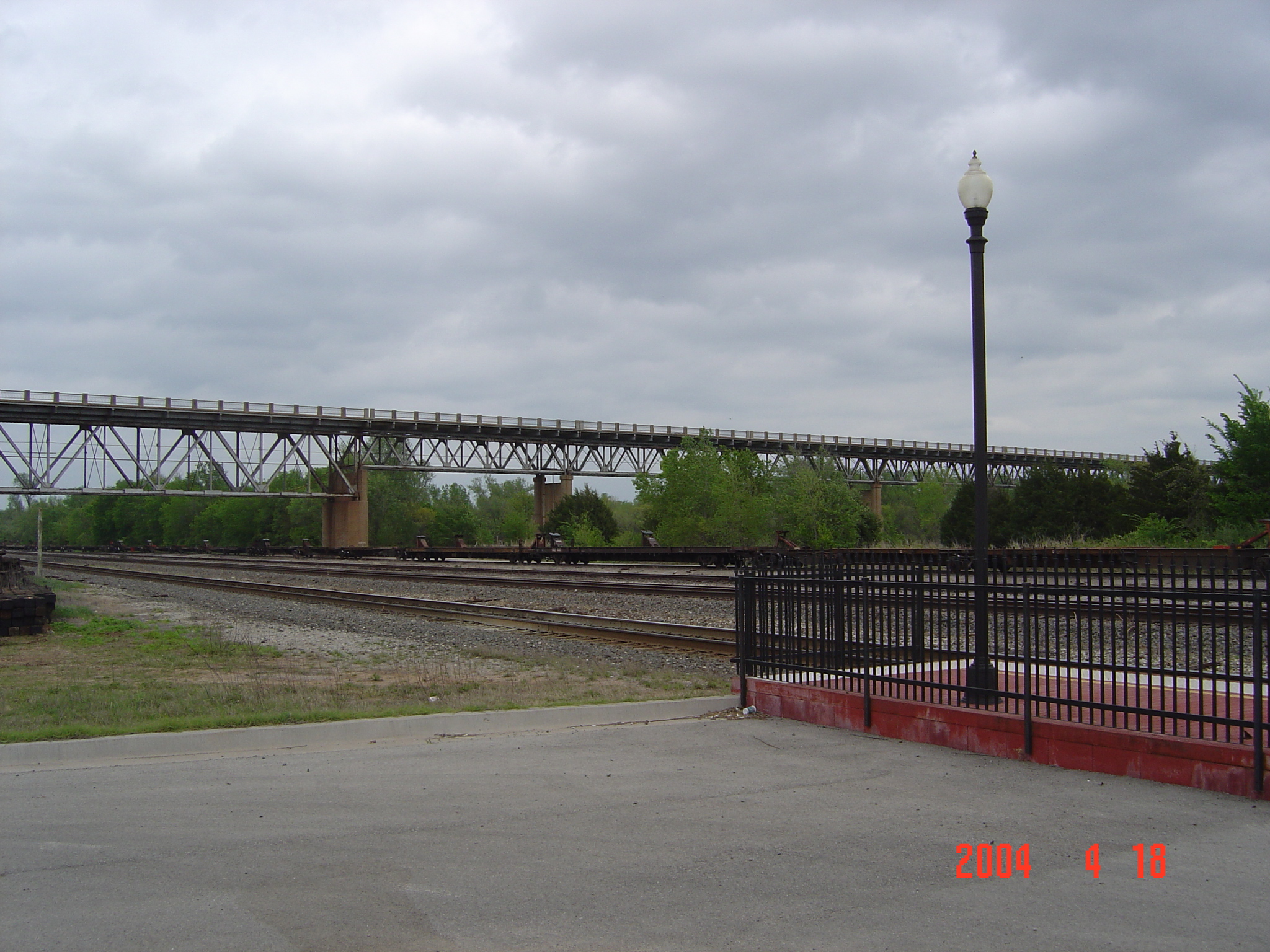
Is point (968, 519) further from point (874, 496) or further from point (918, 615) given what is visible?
point (918, 615)

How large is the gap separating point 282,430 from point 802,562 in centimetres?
8978

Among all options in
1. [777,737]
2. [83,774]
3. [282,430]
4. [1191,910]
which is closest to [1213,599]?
[1191,910]

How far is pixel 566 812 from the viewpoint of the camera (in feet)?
22.3

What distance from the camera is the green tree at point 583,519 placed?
8694 centimetres

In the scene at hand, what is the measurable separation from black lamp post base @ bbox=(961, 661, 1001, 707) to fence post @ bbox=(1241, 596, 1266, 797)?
212 centimetres

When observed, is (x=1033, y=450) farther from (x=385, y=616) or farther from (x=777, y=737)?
(x=777, y=737)

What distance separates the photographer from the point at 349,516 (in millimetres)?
97500

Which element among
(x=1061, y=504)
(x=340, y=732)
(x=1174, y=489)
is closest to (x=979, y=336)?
(x=340, y=732)

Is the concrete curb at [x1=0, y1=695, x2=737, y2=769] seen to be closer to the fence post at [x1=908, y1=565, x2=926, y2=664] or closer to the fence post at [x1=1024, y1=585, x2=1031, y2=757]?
the fence post at [x1=908, y1=565, x2=926, y2=664]

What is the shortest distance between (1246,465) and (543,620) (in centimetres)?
3373

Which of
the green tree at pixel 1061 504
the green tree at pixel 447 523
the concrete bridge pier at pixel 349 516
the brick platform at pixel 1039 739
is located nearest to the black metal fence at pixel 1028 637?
the brick platform at pixel 1039 739

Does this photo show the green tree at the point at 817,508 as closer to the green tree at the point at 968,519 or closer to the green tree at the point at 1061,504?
the green tree at the point at 968,519

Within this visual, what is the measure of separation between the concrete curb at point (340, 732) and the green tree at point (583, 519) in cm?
7423

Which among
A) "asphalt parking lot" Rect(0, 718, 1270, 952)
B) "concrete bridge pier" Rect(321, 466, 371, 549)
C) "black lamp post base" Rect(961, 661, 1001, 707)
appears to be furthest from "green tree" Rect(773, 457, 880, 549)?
"asphalt parking lot" Rect(0, 718, 1270, 952)
